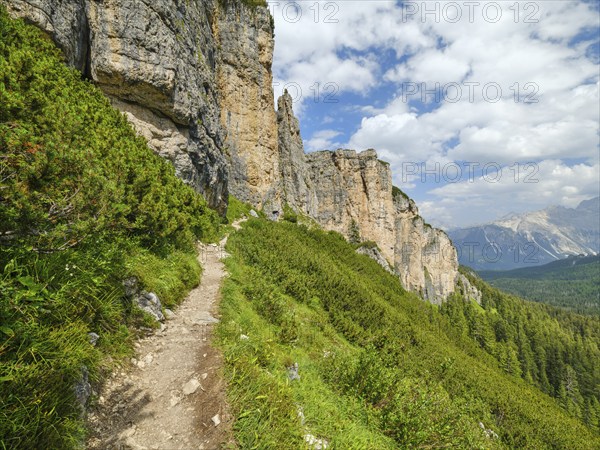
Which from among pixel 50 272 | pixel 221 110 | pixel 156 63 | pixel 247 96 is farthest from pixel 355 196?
pixel 50 272

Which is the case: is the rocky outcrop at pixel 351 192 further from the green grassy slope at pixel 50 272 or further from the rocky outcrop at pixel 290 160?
the green grassy slope at pixel 50 272

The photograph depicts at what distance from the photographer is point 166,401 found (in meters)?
4.97

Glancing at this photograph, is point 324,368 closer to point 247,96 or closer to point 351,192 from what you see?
point 247,96

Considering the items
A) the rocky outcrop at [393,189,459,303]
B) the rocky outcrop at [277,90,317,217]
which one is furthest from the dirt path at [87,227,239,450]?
the rocky outcrop at [393,189,459,303]

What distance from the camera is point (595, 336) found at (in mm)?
117625

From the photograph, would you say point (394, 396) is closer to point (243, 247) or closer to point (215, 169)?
point (243, 247)

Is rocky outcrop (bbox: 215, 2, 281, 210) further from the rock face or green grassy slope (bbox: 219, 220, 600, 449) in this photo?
green grassy slope (bbox: 219, 220, 600, 449)

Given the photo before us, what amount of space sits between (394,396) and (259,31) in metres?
49.5

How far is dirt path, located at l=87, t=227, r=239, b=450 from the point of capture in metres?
4.26

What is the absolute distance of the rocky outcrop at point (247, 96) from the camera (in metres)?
40.5

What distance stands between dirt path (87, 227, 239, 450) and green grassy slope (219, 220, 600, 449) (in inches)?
14.9

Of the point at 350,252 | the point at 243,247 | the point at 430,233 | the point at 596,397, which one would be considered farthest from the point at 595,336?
the point at 243,247

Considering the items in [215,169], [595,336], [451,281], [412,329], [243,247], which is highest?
[215,169]

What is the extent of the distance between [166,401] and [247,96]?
4434cm
